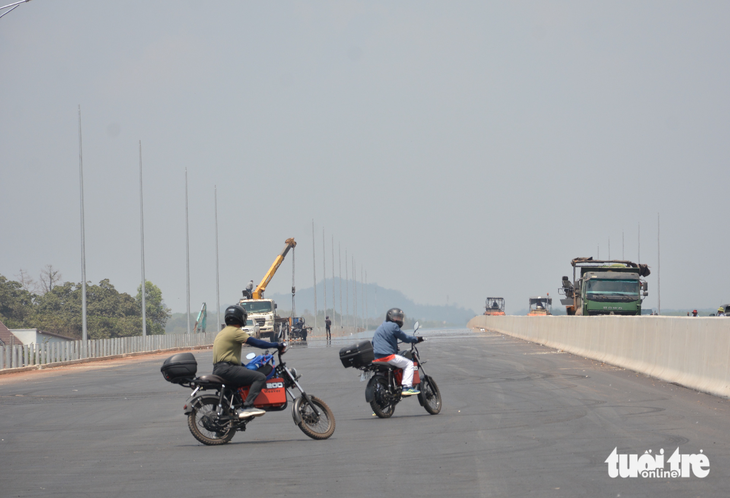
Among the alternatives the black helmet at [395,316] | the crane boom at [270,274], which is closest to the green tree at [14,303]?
the crane boom at [270,274]

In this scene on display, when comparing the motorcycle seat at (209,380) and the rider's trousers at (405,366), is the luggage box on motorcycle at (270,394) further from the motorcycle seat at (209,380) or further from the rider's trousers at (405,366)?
the rider's trousers at (405,366)

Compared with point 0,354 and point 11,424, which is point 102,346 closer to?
point 0,354

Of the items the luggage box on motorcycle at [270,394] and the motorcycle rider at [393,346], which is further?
the motorcycle rider at [393,346]

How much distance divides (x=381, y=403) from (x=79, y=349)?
2960cm

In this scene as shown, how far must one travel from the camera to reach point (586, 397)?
14.8 m

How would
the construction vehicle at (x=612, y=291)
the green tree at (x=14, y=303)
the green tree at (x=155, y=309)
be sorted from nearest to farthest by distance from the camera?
the construction vehicle at (x=612, y=291), the green tree at (x=14, y=303), the green tree at (x=155, y=309)

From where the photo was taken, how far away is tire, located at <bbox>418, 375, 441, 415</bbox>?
522 inches

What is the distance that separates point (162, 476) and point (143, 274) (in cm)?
4735

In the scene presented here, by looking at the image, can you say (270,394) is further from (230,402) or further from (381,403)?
(381,403)

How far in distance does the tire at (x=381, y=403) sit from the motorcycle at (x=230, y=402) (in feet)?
6.85

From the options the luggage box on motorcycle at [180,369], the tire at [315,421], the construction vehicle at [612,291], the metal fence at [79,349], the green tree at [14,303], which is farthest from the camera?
the green tree at [14,303]

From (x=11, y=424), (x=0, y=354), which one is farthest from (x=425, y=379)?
(x=0, y=354)

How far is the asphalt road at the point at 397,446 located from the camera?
778 cm

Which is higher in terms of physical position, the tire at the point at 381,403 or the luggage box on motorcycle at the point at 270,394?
the luggage box on motorcycle at the point at 270,394
